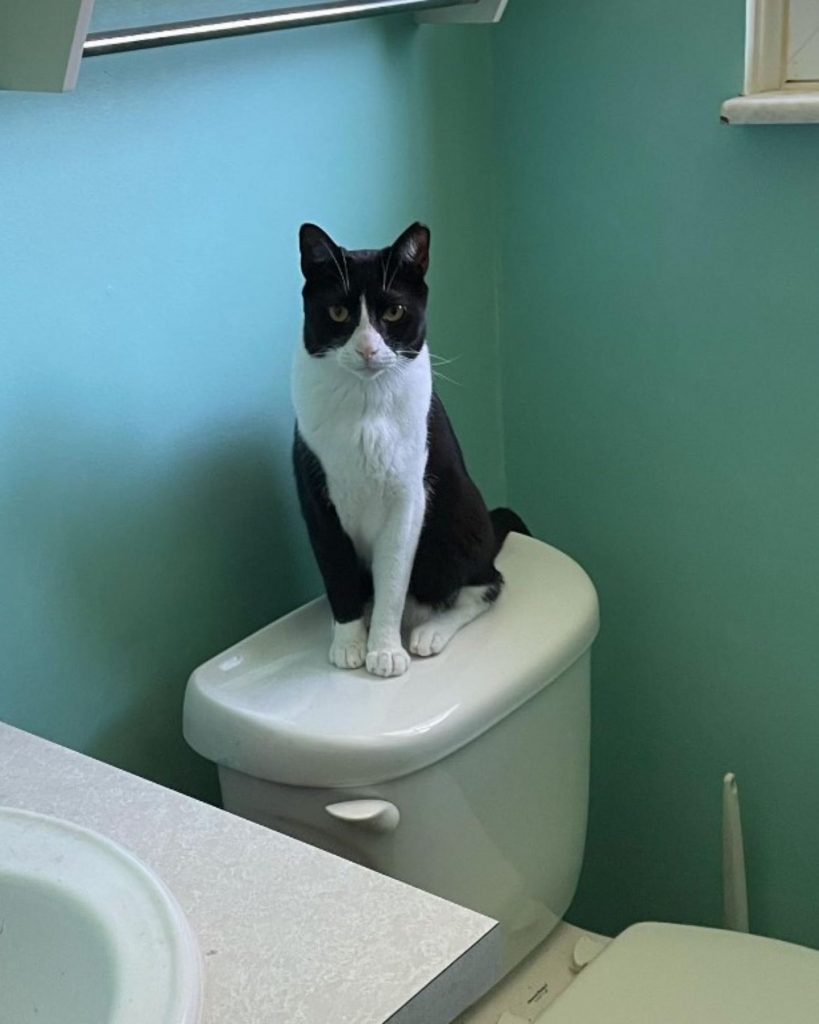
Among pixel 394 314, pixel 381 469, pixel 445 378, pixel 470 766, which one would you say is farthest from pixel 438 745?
pixel 445 378

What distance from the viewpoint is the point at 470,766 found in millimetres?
994

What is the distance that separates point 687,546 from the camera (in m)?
1.28

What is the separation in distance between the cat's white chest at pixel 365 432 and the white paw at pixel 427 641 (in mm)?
93

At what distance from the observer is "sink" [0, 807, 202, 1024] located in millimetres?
561

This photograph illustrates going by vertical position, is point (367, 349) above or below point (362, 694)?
above

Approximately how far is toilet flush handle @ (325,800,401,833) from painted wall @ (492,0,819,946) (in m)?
0.47

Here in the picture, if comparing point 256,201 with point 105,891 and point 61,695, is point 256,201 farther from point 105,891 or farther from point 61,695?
point 105,891

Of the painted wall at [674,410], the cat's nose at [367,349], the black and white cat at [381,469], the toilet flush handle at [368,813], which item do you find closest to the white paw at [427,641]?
the black and white cat at [381,469]

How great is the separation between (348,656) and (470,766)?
4.9 inches

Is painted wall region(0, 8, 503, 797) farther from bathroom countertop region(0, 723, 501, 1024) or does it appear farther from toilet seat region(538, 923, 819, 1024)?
toilet seat region(538, 923, 819, 1024)

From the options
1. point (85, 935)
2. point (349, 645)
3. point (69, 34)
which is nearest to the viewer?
point (85, 935)

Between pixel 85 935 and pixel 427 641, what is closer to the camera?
pixel 85 935

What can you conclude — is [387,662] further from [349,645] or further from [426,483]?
[426,483]

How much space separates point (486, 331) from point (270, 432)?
0.32 meters
